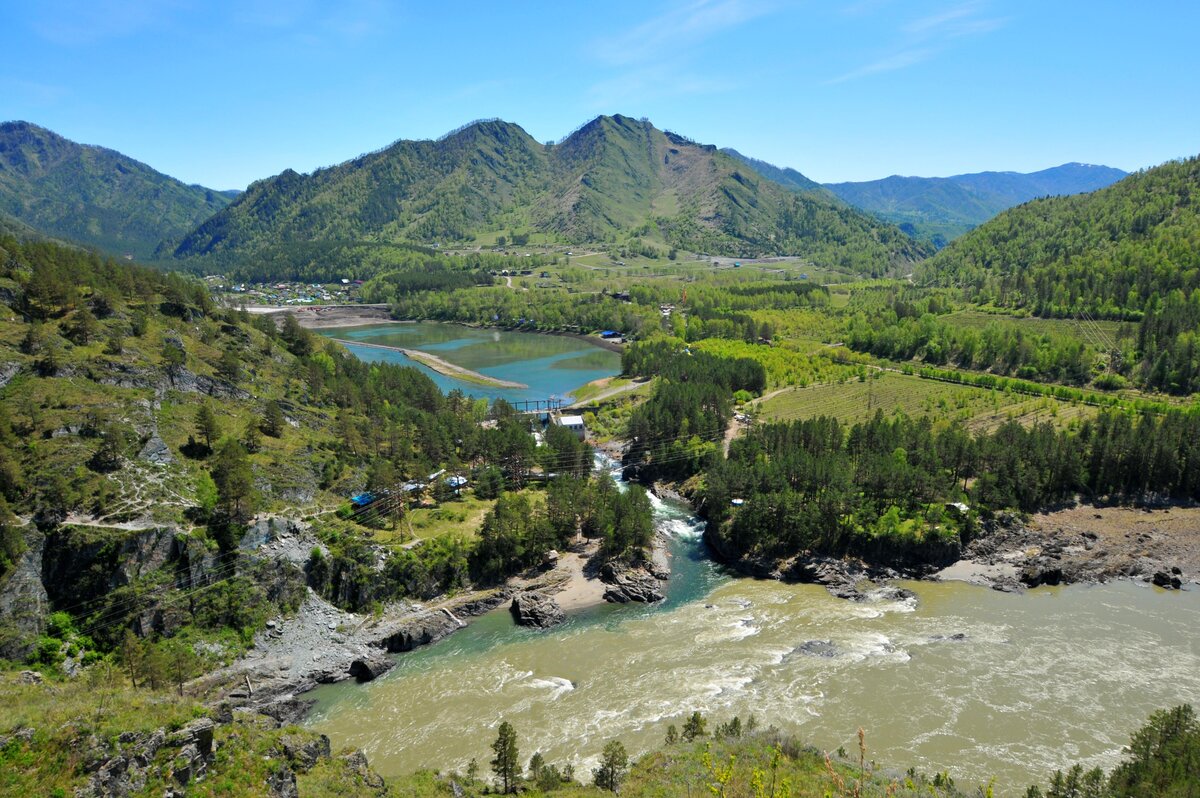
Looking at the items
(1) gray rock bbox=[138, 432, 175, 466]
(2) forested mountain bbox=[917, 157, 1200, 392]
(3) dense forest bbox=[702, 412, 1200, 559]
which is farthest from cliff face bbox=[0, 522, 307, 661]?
(2) forested mountain bbox=[917, 157, 1200, 392]

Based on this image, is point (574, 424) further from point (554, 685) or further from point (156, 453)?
point (156, 453)

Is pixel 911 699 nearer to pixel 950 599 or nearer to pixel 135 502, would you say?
pixel 950 599

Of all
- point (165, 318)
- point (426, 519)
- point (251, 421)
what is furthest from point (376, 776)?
point (165, 318)

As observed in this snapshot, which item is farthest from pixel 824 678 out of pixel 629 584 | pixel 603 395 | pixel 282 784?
pixel 603 395

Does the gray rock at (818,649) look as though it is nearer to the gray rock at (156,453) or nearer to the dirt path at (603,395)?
the gray rock at (156,453)

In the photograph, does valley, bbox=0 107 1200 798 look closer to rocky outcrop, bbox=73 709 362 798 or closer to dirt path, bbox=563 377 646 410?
rocky outcrop, bbox=73 709 362 798
